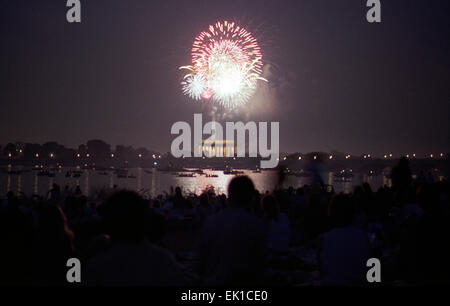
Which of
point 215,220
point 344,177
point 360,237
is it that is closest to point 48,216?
point 215,220

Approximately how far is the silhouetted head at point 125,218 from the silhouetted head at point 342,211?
7.94 feet

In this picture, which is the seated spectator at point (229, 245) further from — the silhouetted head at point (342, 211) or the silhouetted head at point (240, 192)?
the silhouetted head at point (342, 211)

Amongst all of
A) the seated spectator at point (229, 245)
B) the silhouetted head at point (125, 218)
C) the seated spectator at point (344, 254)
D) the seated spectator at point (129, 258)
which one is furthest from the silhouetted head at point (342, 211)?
the silhouetted head at point (125, 218)

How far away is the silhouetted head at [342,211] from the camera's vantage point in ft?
14.8

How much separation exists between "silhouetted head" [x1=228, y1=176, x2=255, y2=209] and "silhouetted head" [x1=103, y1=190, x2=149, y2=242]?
1.37 meters

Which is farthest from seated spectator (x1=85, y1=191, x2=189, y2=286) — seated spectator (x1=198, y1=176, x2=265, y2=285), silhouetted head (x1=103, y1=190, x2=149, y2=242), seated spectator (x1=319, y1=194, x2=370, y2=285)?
seated spectator (x1=319, y1=194, x2=370, y2=285)

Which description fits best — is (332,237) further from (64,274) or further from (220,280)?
(64,274)

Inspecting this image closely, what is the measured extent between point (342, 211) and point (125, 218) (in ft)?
8.59

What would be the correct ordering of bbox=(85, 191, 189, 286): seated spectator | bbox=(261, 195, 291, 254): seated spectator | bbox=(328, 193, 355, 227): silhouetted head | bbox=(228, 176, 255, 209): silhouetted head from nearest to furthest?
bbox=(85, 191, 189, 286): seated spectator < bbox=(228, 176, 255, 209): silhouetted head < bbox=(328, 193, 355, 227): silhouetted head < bbox=(261, 195, 291, 254): seated spectator

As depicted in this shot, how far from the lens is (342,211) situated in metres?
4.51

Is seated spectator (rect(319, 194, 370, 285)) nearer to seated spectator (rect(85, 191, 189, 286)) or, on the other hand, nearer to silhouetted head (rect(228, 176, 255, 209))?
silhouetted head (rect(228, 176, 255, 209))

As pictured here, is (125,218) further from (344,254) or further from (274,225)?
(274,225)

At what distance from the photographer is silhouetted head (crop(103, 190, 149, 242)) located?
3.12 metres
